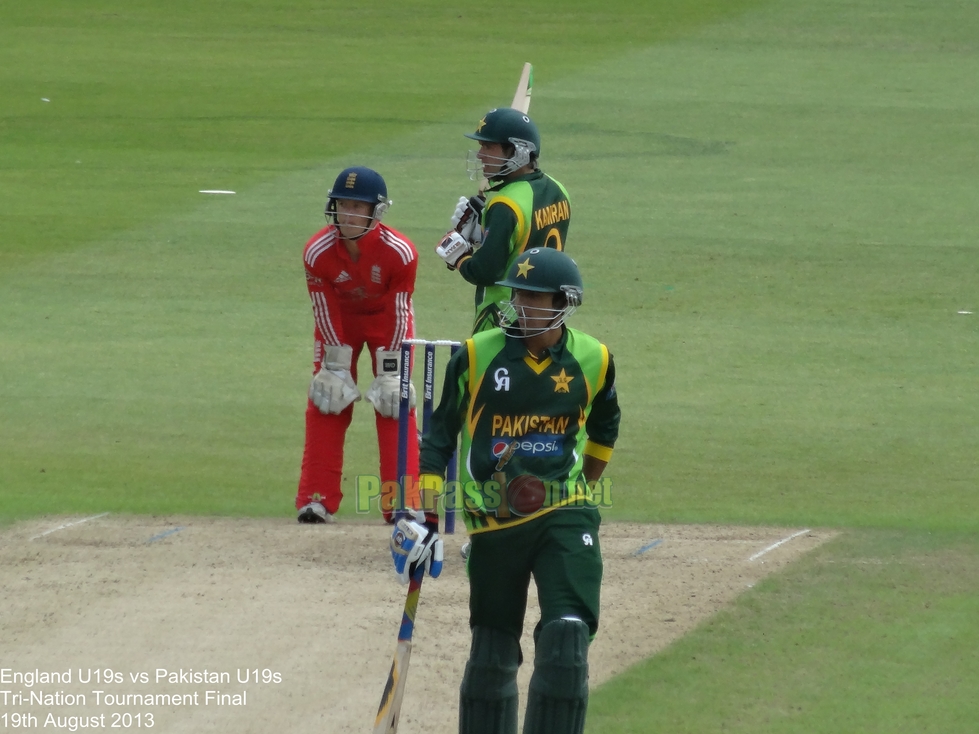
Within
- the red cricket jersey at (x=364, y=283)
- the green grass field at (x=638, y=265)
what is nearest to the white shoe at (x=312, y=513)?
the green grass field at (x=638, y=265)

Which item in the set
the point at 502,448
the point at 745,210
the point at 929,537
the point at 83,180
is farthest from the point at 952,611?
the point at 83,180

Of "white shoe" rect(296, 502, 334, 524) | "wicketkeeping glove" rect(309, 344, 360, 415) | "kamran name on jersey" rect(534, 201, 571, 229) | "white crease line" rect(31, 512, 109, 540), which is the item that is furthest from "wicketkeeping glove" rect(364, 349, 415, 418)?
"white crease line" rect(31, 512, 109, 540)

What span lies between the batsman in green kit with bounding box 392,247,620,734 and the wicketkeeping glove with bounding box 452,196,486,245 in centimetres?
256

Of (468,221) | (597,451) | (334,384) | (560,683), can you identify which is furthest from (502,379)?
(334,384)

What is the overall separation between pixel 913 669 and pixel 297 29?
67.8 feet

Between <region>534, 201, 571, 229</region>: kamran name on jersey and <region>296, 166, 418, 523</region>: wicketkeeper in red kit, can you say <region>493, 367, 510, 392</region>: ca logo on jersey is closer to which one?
<region>534, 201, 571, 229</region>: kamran name on jersey

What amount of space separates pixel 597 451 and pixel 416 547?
2.90 feet

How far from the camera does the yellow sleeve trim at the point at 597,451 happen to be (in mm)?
6066

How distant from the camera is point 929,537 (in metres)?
8.59

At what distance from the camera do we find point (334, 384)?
901 centimetres

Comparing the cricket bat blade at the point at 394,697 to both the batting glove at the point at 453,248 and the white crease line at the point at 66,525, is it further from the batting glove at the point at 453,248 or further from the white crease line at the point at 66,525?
the white crease line at the point at 66,525

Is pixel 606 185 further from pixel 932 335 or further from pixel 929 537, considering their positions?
pixel 929 537

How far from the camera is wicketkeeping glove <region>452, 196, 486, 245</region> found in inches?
327

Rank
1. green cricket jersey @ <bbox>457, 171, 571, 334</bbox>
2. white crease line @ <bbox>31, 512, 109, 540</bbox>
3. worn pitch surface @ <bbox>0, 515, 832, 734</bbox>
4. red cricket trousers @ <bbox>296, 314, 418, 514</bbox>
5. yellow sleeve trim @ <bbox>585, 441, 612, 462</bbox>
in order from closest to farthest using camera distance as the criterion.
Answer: yellow sleeve trim @ <bbox>585, 441, 612, 462</bbox> < worn pitch surface @ <bbox>0, 515, 832, 734</bbox> < green cricket jersey @ <bbox>457, 171, 571, 334</bbox> < white crease line @ <bbox>31, 512, 109, 540</bbox> < red cricket trousers @ <bbox>296, 314, 418, 514</bbox>
